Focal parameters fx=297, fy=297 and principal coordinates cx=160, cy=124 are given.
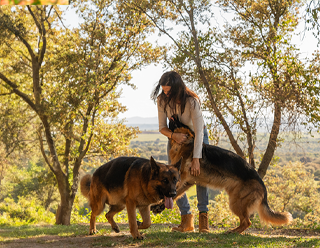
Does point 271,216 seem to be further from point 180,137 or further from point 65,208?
point 65,208

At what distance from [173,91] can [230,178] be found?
1.83 meters

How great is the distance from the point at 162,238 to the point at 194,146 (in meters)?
1.63

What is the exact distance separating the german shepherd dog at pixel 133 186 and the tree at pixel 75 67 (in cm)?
740

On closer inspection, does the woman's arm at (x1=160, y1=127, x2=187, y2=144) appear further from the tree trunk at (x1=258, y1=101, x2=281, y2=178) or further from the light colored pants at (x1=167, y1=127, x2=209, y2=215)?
the tree trunk at (x1=258, y1=101, x2=281, y2=178)

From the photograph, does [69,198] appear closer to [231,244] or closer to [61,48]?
[61,48]

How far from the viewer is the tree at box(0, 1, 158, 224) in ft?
42.4

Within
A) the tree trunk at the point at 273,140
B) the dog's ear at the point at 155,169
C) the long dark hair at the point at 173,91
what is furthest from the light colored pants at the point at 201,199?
the tree trunk at the point at 273,140

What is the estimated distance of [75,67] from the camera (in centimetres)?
1316

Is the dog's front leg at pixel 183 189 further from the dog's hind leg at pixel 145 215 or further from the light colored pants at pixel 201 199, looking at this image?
the dog's hind leg at pixel 145 215

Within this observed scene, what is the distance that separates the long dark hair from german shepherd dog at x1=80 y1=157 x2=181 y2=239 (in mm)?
1038

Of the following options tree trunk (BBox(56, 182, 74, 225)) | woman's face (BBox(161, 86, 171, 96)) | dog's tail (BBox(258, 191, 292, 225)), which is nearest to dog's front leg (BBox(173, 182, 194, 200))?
dog's tail (BBox(258, 191, 292, 225))

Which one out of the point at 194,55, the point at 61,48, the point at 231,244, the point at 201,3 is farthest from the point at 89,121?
the point at 231,244

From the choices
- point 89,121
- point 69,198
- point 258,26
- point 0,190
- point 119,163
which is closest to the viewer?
point 119,163

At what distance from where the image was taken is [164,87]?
501cm
